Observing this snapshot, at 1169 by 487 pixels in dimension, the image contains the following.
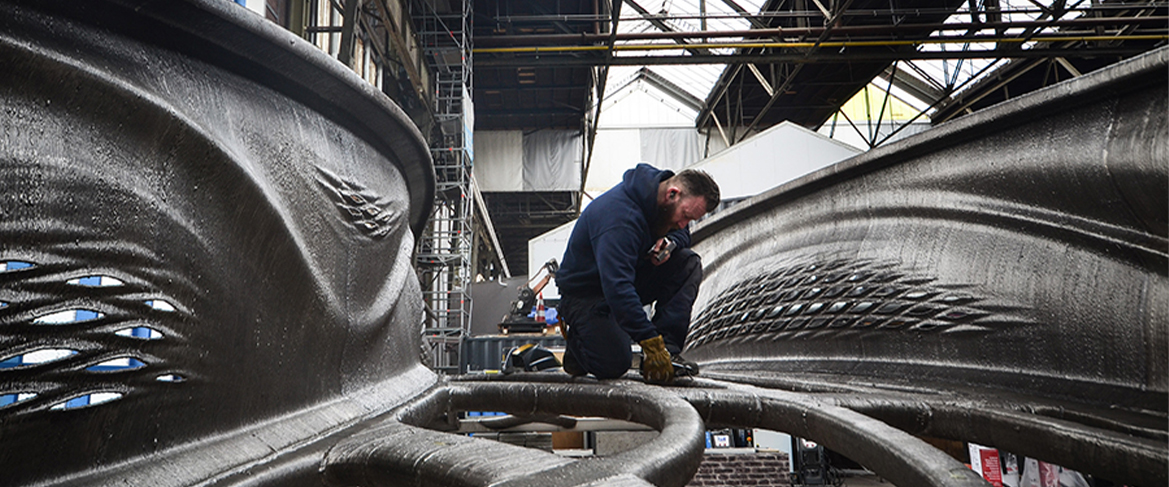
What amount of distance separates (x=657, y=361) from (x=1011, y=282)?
92cm

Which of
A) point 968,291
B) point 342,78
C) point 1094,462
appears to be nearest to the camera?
point 1094,462

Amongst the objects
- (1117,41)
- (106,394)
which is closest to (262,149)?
(106,394)

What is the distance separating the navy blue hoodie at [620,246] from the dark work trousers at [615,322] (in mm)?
55

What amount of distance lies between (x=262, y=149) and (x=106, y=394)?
433 millimetres

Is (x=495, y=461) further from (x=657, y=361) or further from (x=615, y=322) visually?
(x=615, y=322)

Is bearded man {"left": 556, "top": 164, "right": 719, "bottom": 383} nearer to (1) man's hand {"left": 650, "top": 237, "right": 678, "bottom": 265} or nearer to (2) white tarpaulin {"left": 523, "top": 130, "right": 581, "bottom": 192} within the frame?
(1) man's hand {"left": 650, "top": 237, "right": 678, "bottom": 265}

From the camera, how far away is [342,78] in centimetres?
112

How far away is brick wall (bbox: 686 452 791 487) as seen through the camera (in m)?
6.83

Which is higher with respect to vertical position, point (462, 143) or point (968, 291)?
point (462, 143)

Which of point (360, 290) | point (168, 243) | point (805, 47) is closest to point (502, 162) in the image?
point (805, 47)

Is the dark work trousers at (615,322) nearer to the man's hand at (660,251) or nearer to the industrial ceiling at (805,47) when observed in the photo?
the man's hand at (660,251)

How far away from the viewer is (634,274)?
74.5 inches

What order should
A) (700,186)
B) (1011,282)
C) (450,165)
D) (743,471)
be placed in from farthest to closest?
(450,165), (743,471), (700,186), (1011,282)

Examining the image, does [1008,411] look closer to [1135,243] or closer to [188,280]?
[1135,243]
